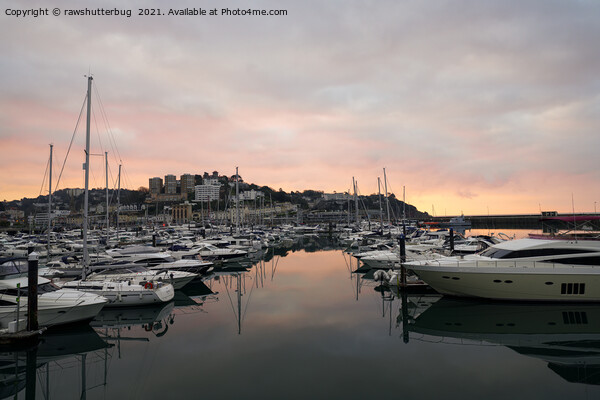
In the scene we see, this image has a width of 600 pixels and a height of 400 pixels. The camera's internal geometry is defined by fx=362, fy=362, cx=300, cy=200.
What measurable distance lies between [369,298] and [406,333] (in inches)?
252

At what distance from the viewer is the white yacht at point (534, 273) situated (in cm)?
1828

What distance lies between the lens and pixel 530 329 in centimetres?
1581

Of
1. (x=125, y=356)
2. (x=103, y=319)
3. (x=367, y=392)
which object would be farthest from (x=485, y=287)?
(x=103, y=319)

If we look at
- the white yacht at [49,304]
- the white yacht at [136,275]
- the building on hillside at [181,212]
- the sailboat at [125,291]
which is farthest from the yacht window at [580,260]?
the building on hillside at [181,212]

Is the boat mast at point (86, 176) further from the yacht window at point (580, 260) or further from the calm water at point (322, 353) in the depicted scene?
the yacht window at point (580, 260)

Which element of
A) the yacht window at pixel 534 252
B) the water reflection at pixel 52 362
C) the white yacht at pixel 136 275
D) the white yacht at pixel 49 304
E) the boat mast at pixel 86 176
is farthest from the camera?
the white yacht at pixel 136 275

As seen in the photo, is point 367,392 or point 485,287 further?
point 485,287

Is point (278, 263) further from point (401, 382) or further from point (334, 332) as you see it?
point (401, 382)

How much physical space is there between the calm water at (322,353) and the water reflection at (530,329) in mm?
59

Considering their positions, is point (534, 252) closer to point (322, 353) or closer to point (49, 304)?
point (322, 353)

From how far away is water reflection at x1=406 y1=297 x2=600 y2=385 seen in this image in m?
12.7

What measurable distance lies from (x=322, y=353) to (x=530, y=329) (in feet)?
31.5

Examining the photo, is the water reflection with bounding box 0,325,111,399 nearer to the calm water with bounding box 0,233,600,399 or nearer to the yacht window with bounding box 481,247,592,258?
the calm water with bounding box 0,233,600,399

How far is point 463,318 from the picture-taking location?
1766 cm
